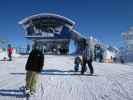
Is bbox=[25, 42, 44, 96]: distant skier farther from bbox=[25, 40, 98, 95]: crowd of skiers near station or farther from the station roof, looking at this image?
the station roof

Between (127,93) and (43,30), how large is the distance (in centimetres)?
5288

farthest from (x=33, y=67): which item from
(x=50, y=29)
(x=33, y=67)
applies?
(x=50, y=29)

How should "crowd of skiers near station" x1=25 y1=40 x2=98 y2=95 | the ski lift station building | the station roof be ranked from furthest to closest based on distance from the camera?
1. the station roof
2. the ski lift station building
3. "crowd of skiers near station" x1=25 y1=40 x2=98 y2=95

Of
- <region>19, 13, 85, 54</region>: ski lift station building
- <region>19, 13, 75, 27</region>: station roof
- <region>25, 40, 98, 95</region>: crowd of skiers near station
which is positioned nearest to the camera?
<region>25, 40, 98, 95</region>: crowd of skiers near station

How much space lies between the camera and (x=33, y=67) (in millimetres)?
7598

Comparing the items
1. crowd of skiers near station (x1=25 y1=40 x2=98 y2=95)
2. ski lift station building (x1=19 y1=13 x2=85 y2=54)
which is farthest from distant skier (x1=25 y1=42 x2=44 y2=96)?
ski lift station building (x1=19 y1=13 x2=85 y2=54)

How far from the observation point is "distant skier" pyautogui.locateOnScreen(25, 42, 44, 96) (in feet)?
24.7

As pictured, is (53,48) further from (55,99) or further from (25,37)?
(55,99)

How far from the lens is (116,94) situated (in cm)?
789

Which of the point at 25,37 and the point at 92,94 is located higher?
the point at 25,37

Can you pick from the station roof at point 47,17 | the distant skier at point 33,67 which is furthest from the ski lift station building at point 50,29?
the distant skier at point 33,67

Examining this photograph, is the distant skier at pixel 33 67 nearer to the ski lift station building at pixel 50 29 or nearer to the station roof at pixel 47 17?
the ski lift station building at pixel 50 29

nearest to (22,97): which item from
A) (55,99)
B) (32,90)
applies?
(32,90)

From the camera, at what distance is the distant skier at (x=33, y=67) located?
754 cm
